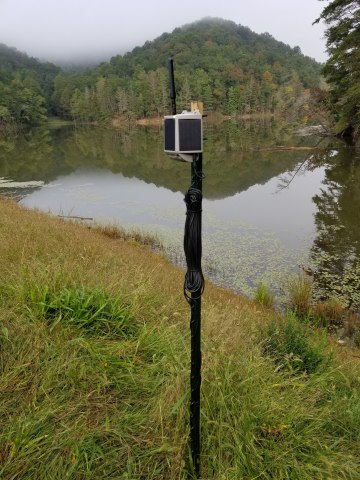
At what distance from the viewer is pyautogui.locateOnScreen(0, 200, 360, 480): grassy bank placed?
2.21 m

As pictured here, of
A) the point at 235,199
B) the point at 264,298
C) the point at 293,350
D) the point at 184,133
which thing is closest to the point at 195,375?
the point at 184,133

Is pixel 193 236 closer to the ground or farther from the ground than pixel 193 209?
closer to the ground

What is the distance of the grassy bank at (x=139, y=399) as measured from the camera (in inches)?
87.0

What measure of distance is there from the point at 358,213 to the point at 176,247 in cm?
733

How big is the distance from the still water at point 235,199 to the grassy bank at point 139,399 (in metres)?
5.23

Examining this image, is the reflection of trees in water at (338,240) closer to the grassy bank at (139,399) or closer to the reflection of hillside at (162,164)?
the reflection of hillside at (162,164)

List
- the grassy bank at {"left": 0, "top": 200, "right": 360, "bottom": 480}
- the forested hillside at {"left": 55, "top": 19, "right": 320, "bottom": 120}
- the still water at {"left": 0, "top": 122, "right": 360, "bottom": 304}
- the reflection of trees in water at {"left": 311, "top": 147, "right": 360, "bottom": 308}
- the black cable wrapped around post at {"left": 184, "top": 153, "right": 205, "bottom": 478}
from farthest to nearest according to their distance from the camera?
1. the forested hillside at {"left": 55, "top": 19, "right": 320, "bottom": 120}
2. the still water at {"left": 0, "top": 122, "right": 360, "bottom": 304}
3. the reflection of trees in water at {"left": 311, "top": 147, "right": 360, "bottom": 308}
4. the grassy bank at {"left": 0, "top": 200, "right": 360, "bottom": 480}
5. the black cable wrapped around post at {"left": 184, "top": 153, "right": 205, "bottom": 478}

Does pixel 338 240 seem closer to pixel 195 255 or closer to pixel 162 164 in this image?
pixel 195 255

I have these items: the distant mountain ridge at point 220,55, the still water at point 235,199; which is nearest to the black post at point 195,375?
the still water at point 235,199

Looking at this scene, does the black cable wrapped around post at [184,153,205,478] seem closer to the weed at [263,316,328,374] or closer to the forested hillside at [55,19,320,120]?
the weed at [263,316,328,374]

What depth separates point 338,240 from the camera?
35.8 feet

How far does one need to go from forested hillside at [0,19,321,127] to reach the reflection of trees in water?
144 feet

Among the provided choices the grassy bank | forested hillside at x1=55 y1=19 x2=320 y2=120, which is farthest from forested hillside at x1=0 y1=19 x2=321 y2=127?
the grassy bank

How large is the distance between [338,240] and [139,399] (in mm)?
9803
